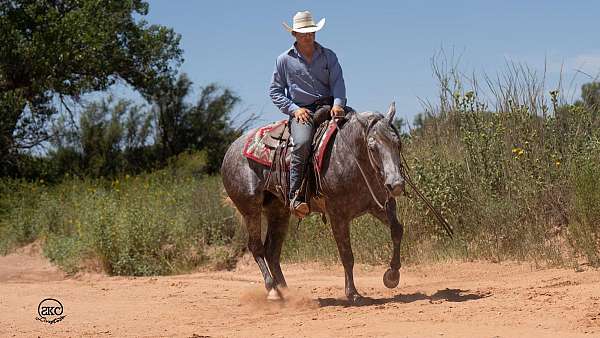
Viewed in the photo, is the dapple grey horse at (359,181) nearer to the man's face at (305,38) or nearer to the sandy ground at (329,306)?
the sandy ground at (329,306)

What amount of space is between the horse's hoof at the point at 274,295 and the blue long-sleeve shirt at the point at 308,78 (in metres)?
2.10

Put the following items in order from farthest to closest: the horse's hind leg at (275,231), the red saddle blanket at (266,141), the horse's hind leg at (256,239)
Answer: the horse's hind leg at (275,231), the horse's hind leg at (256,239), the red saddle blanket at (266,141)

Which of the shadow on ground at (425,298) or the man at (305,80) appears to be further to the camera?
the man at (305,80)

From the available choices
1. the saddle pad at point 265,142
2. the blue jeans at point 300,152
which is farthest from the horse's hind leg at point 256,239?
the blue jeans at point 300,152

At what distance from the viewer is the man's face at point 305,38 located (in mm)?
9141

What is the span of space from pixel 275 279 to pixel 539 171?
4251 millimetres

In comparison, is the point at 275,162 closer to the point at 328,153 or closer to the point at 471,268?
the point at 328,153

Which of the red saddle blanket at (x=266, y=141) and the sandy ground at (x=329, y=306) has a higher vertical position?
the red saddle blanket at (x=266, y=141)

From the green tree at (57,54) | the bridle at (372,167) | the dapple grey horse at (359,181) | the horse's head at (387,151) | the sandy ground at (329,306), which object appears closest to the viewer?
the sandy ground at (329,306)

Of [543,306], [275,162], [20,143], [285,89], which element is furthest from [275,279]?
[20,143]

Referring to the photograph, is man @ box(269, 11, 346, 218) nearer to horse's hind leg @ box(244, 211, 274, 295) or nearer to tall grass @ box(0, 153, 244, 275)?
horse's hind leg @ box(244, 211, 274, 295)

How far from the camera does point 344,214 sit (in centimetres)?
873

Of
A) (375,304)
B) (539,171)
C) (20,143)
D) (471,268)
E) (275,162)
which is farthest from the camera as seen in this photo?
(20,143)

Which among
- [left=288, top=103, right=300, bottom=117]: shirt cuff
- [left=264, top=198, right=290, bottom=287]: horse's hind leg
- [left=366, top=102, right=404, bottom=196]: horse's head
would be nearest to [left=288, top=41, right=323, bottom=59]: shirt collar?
[left=288, top=103, right=300, bottom=117]: shirt cuff
